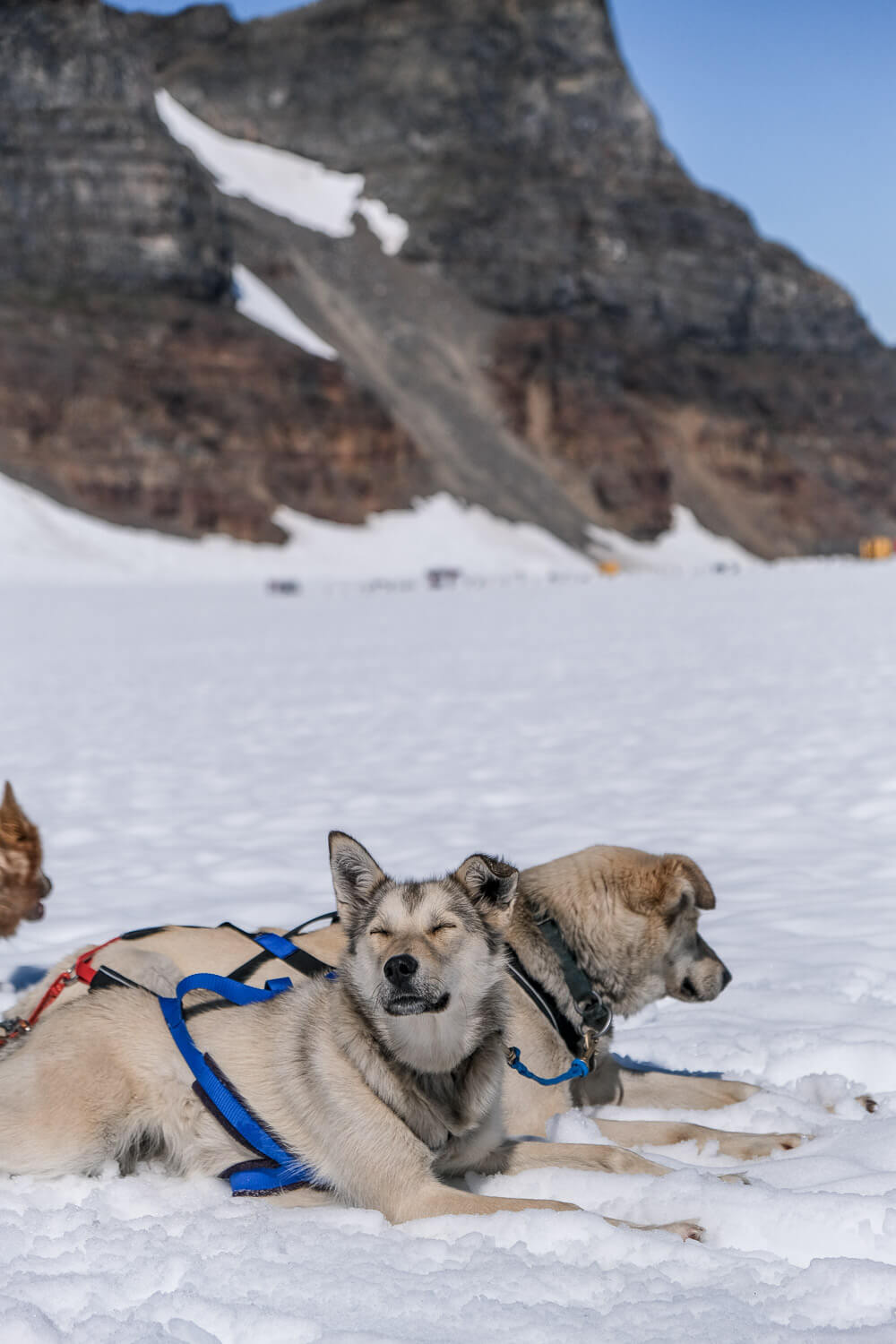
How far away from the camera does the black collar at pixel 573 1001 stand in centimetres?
456

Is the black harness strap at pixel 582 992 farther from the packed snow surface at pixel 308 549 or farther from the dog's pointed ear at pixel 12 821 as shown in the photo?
the packed snow surface at pixel 308 549

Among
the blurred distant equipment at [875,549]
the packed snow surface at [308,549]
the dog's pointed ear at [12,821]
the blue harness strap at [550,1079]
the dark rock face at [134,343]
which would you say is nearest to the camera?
the blue harness strap at [550,1079]

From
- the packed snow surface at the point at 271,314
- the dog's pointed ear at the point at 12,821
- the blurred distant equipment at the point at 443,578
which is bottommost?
the dog's pointed ear at the point at 12,821

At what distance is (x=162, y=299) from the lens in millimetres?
82375

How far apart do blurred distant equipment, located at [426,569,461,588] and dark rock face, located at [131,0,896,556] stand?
27.6 m

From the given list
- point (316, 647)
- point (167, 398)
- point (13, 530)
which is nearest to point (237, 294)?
point (167, 398)

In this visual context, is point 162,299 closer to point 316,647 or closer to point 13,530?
point 13,530

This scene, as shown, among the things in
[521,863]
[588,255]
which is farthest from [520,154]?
[521,863]

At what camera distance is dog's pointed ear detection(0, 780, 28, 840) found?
5.75 metres

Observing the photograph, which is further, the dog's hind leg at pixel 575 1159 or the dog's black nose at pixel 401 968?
the dog's hind leg at pixel 575 1159

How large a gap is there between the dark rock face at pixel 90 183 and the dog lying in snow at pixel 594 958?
82562mm

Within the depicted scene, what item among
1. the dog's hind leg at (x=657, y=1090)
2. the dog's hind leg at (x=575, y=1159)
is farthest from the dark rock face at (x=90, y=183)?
the dog's hind leg at (x=575, y=1159)

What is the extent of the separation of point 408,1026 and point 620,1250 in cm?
82

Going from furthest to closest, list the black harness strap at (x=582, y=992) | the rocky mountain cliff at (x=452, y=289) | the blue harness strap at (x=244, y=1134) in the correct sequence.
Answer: the rocky mountain cliff at (x=452, y=289) → the black harness strap at (x=582, y=992) → the blue harness strap at (x=244, y=1134)
